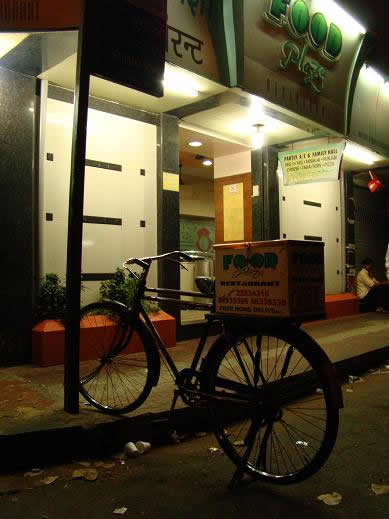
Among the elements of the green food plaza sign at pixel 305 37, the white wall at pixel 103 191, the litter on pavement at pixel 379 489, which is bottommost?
the litter on pavement at pixel 379 489

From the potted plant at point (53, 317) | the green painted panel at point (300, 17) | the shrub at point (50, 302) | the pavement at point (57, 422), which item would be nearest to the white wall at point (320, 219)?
the green painted panel at point (300, 17)

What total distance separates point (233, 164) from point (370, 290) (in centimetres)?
502

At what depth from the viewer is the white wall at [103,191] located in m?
6.52

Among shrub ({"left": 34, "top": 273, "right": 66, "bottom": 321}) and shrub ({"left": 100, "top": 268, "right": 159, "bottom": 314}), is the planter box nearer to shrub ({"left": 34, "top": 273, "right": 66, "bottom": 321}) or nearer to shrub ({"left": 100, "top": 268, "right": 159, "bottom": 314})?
shrub ({"left": 34, "top": 273, "right": 66, "bottom": 321})

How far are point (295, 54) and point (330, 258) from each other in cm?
537

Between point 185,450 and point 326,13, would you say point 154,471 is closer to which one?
point 185,450

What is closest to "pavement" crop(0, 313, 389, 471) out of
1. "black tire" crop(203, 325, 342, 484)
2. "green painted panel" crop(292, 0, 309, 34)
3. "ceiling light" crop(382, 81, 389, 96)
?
"black tire" crop(203, 325, 342, 484)

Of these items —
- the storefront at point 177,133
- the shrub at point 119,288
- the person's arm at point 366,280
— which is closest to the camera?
the storefront at point 177,133

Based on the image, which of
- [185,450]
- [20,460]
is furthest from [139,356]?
[20,460]

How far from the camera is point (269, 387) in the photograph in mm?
3201

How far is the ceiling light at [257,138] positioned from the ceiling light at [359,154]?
6.25 ft

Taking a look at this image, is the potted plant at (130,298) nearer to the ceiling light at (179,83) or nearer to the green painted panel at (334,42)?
the ceiling light at (179,83)

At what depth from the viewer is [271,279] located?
10.3ft

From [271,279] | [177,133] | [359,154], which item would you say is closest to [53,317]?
[177,133]
